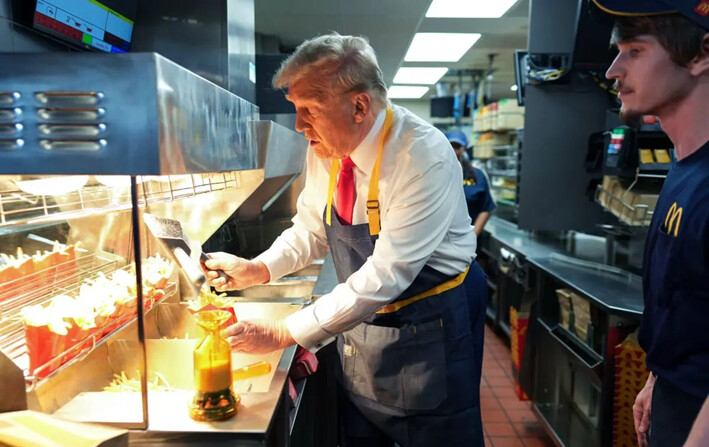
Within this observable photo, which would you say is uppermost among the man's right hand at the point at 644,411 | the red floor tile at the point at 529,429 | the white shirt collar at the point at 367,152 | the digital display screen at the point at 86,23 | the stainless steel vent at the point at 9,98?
the digital display screen at the point at 86,23

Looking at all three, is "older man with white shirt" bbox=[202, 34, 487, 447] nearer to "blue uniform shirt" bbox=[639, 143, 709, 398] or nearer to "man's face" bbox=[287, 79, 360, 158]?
"man's face" bbox=[287, 79, 360, 158]

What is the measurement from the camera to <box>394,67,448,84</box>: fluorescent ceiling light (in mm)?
7173

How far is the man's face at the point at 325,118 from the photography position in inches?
54.2

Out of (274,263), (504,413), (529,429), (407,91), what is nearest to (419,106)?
(407,91)

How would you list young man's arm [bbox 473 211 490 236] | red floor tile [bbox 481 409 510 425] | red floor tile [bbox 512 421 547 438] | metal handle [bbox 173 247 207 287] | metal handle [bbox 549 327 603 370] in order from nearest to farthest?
metal handle [bbox 173 247 207 287], metal handle [bbox 549 327 603 370], red floor tile [bbox 512 421 547 438], red floor tile [bbox 481 409 510 425], young man's arm [bbox 473 211 490 236]

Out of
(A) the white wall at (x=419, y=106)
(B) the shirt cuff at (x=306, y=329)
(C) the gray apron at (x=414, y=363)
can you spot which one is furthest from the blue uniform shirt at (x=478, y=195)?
(A) the white wall at (x=419, y=106)

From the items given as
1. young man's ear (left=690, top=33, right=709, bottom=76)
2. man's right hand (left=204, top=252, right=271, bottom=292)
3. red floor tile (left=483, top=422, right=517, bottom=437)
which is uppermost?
young man's ear (left=690, top=33, right=709, bottom=76)

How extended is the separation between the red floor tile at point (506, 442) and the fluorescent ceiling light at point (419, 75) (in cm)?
480

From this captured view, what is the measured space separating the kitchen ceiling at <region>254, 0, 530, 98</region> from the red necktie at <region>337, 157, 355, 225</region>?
1789mm

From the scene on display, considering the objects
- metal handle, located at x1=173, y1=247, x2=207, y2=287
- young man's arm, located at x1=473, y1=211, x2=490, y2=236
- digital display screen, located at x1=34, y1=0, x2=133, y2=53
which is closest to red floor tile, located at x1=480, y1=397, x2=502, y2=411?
young man's arm, located at x1=473, y1=211, x2=490, y2=236

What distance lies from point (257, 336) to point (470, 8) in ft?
13.0

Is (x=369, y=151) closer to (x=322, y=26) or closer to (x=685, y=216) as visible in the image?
(x=685, y=216)

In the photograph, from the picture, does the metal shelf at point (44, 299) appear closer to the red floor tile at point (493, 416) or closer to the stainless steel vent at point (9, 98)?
the stainless steel vent at point (9, 98)

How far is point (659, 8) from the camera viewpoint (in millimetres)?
1032
